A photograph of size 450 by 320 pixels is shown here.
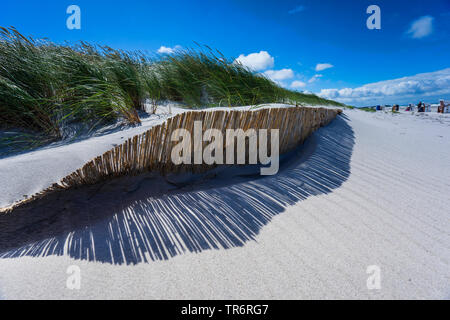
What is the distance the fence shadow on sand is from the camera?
112 cm

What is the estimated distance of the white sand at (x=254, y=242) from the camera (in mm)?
914

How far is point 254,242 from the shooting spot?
1.17 m

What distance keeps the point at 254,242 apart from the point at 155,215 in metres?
0.63

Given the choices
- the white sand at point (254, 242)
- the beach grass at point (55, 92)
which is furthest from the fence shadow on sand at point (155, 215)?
the beach grass at point (55, 92)

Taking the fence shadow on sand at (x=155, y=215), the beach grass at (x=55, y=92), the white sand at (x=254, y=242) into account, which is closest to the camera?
the white sand at (x=254, y=242)

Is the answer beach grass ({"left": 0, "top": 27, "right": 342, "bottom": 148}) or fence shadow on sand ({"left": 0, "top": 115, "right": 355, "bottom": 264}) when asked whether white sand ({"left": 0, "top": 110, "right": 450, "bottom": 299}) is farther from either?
beach grass ({"left": 0, "top": 27, "right": 342, "bottom": 148})

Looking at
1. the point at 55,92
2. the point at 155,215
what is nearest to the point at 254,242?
the point at 155,215

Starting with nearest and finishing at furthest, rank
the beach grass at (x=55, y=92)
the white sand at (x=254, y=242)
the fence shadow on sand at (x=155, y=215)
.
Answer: the white sand at (x=254, y=242), the fence shadow on sand at (x=155, y=215), the beach grass at (x=55, y=92)

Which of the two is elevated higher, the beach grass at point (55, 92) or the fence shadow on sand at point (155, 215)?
the beach grass at point (55, 92)

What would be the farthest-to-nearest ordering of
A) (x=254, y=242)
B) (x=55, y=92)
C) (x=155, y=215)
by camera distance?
(x=55, y=92), (x=155, y=215), (x=254, y=242)

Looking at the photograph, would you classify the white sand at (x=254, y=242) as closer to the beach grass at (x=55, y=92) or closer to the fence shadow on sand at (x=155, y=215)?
the fence shadow on sand at (x=155, y=215)

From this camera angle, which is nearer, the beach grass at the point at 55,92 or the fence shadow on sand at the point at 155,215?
the fence shadow on sand at the point at 155,215

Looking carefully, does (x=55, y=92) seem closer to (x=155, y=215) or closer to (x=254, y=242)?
(x=155, y=215)

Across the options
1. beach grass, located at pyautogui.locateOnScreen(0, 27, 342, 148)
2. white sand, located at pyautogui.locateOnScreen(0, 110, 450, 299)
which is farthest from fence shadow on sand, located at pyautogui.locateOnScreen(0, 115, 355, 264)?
beach grass, located at pyautogui.locateOnScreen(0, 27, 342, 148)
